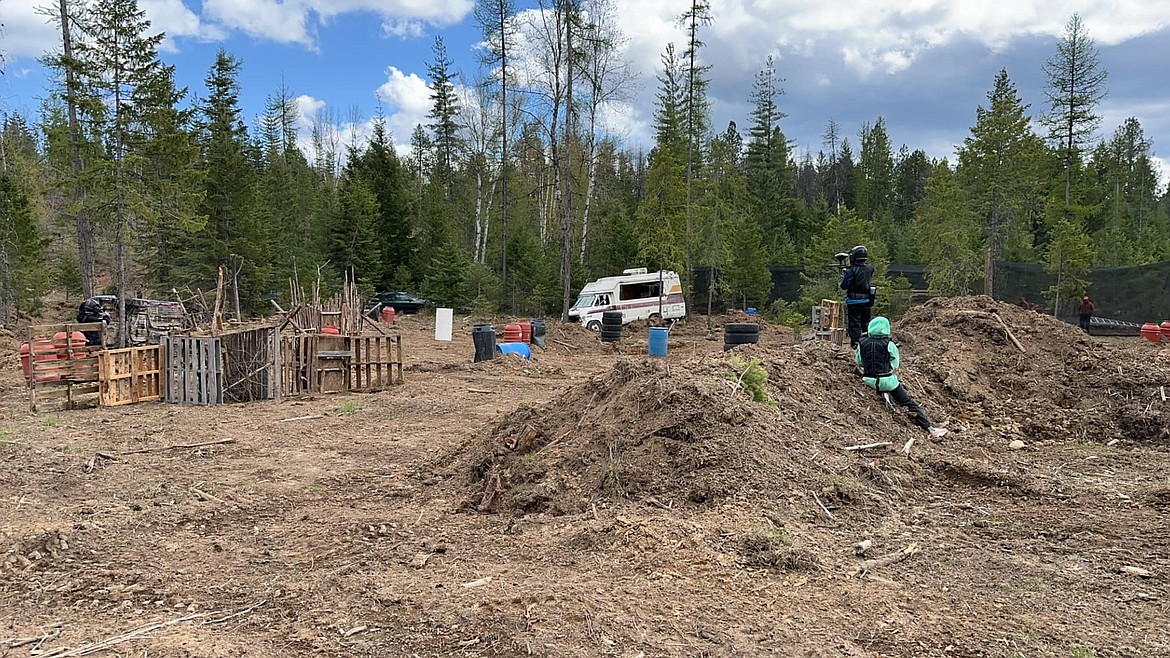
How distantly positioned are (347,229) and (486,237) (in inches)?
297

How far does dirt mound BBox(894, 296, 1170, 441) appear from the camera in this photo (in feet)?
29.6

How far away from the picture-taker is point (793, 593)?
15.1ft

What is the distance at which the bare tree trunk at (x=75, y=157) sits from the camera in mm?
18391

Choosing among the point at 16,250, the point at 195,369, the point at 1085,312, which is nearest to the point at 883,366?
the point at 195,369

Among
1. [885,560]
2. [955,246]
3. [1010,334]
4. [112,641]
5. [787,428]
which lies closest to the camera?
[112,641]

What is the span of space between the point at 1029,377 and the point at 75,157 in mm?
23316

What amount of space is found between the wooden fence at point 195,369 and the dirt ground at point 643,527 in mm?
2489

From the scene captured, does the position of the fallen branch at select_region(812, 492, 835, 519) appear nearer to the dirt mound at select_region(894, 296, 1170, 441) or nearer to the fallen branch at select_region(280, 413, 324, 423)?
the dirt mound at select_region(894, 296, 1170, 441)

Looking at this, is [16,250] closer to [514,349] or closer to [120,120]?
[120,120]

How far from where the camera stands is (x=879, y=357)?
337 inches

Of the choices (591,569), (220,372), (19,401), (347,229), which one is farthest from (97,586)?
(347,229)

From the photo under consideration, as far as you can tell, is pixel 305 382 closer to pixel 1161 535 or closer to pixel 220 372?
pixel 220 372

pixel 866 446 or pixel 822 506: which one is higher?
pixel 866 446

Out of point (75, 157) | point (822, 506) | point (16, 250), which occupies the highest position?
point (75, 157)
